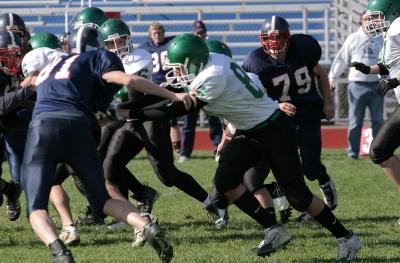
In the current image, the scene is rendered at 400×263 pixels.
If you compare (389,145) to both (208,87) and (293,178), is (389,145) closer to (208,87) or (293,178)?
(293,178)

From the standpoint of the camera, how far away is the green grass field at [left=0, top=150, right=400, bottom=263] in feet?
17.4

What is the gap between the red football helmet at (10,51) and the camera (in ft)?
18.5

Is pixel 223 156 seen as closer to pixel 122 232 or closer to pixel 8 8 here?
pixel 122 232

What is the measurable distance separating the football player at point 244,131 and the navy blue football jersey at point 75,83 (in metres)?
0.26

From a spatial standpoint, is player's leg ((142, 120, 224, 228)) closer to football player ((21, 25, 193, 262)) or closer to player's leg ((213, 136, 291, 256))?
player's leg ((213, 136, 291, 256))

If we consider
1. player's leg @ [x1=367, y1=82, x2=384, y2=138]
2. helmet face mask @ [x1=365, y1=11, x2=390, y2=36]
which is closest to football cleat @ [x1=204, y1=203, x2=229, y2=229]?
helmet face mask @ [x1=365, y1=11, x2=390, y2=36]

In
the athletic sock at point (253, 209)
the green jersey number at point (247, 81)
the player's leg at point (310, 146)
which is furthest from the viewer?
the player's leg at point (310, 146)

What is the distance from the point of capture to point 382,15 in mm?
6391

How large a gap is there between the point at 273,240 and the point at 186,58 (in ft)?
3.88

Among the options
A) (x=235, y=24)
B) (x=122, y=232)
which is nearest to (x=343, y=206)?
(x=122, y=232)

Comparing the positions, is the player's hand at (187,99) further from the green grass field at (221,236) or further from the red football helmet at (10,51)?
the red football helmet at (10,51)

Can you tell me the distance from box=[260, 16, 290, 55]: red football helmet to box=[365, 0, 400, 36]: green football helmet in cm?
71

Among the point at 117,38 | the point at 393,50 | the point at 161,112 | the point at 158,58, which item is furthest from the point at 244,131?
the point at 158,58

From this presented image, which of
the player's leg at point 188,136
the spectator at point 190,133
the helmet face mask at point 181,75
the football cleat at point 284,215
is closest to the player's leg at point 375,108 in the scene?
the spectator at point 190,133
